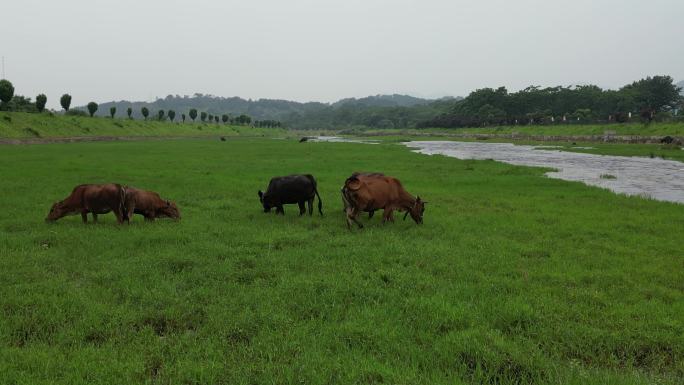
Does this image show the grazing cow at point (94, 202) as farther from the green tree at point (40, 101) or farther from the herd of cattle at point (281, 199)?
the green tree at point (40, 101)

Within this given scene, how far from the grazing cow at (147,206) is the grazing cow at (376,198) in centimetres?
514

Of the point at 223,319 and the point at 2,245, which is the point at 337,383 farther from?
the point at 2,245

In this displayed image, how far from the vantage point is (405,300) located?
6797 millimetres

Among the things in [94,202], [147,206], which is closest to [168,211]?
[147,206]

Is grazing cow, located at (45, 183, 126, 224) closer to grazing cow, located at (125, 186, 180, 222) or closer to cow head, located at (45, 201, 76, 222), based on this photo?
cow head, located at (45, 201, 76, 222)

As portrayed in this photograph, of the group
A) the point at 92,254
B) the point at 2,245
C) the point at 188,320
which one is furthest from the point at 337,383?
the point at 2,245

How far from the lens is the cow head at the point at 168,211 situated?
12734mm

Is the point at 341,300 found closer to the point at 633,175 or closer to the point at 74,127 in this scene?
the point at 633,175

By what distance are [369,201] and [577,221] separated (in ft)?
20.4

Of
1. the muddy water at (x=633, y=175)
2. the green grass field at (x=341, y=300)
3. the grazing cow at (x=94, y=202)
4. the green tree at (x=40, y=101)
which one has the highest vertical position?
the green tree at (x=40, y=101)

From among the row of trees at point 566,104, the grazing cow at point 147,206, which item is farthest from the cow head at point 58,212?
the row of trees at point 566,104

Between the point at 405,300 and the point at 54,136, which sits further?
the point at 54,136

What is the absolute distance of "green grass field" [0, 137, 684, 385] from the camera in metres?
5.09

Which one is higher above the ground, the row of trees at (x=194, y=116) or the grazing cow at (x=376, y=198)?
the row of trees at (x=194, y=116)
